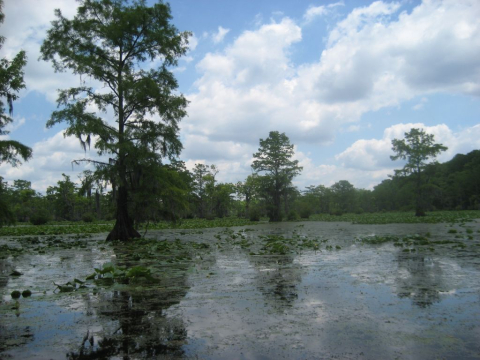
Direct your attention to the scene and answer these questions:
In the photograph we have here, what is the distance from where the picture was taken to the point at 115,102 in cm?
1630

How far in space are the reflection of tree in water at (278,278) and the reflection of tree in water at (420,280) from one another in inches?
59.0

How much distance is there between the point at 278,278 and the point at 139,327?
3050mm

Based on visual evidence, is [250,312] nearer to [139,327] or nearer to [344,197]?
[139,327]

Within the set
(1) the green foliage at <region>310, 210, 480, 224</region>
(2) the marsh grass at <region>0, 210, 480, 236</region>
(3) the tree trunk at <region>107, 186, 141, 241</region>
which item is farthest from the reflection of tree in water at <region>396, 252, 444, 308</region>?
(1) the green foliage at <region>310, 210, 480, 224</region>

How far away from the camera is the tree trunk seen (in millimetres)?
15173

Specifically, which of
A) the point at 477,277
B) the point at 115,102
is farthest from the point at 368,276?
the point at 115,102

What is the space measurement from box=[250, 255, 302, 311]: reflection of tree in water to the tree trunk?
8236 millimetres

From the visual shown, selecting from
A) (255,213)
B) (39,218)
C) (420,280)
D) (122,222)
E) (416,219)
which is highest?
(39,218)

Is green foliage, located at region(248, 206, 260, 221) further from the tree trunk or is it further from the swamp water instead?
the swamp water

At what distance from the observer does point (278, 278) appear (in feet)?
19.8

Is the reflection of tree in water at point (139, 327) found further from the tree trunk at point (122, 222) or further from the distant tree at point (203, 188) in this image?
the distant tree at point (203, 188)

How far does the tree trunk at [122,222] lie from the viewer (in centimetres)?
1517

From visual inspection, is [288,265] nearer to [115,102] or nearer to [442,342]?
[442,342]

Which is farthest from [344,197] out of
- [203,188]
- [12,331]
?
[12,331]
